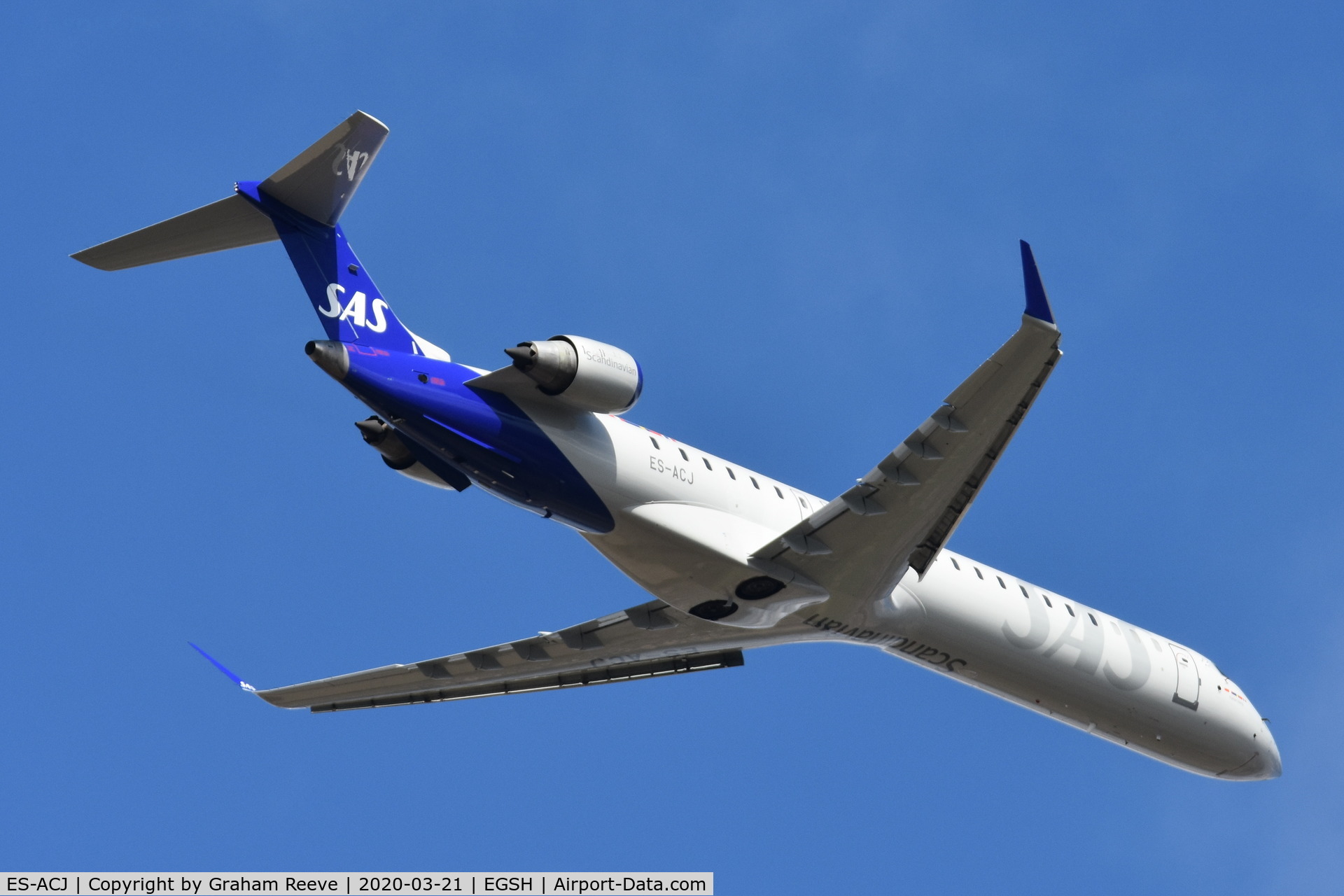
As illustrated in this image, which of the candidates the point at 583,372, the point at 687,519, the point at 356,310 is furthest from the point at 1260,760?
the point at 356,310

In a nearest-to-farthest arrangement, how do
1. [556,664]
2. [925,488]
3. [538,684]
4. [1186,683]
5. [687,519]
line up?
[925,488] < [687,519] < [556,664] < [1186,683] < [538,684]

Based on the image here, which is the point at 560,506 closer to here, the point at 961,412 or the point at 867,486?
the point at 867,486

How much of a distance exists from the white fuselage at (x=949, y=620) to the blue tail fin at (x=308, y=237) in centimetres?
269

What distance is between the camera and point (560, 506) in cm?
2117

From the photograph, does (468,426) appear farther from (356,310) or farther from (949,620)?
(949,620)

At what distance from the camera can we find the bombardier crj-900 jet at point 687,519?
20.0 meters

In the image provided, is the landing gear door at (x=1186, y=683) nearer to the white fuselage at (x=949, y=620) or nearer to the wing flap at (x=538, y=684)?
the white fuselage at (x=949, y=620)

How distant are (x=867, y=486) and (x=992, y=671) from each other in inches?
229

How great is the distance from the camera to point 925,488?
69.9 ft

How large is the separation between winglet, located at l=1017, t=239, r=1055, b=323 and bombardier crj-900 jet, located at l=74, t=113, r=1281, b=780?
24 millimetres

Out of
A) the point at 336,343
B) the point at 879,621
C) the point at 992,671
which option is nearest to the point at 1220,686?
the point at 992,671

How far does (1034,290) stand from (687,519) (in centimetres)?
614

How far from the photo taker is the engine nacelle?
19.9m

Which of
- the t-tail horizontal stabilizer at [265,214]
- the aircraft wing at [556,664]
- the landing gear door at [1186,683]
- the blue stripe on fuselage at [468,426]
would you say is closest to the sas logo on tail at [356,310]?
the blue stripe on fuselage at [468,426]
